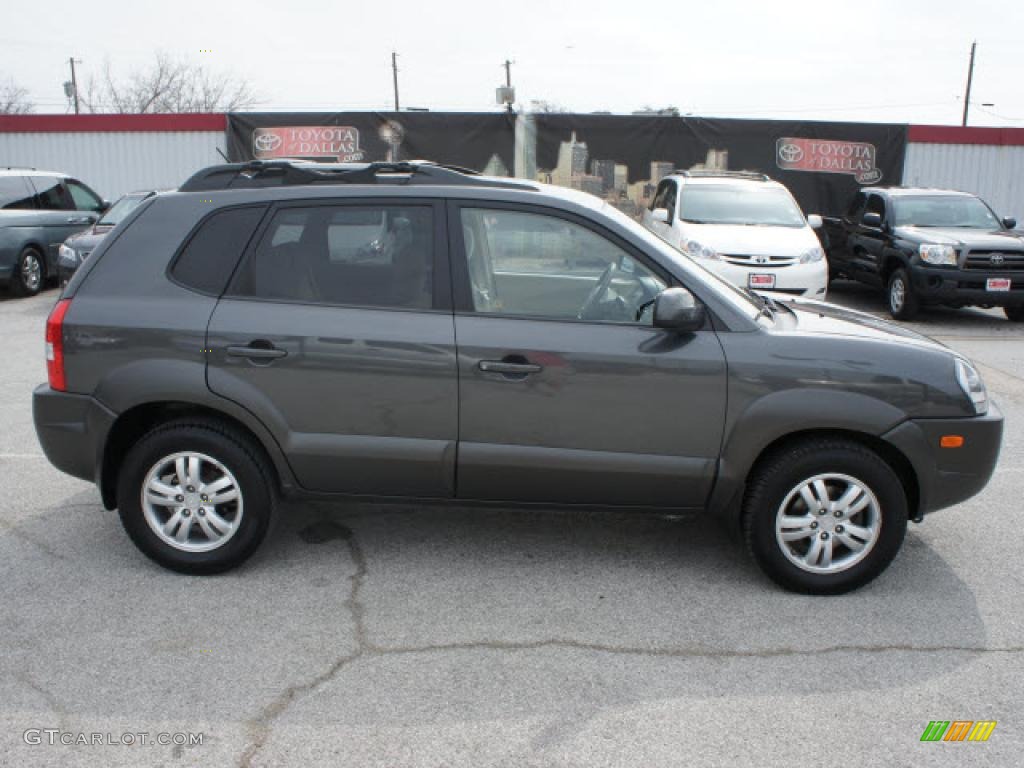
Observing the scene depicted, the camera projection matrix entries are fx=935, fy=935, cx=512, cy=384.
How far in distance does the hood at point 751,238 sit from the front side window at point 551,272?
678 centimetres

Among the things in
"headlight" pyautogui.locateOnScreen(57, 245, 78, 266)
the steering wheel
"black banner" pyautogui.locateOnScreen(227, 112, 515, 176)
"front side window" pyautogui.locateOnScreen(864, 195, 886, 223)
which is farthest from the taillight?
"black banner" pyautogui.locateOnScreen(227, 112, 515, 176)

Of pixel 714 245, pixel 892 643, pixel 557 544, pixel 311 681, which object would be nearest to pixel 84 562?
pixel 311 681

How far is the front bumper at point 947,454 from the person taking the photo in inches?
155

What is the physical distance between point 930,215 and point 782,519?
33.5 feet

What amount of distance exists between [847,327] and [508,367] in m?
1.59

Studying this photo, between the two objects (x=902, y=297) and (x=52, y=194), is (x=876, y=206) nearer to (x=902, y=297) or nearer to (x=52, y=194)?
(x=902, y=297)

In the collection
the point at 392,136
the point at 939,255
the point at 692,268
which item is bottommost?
the point at 939,255

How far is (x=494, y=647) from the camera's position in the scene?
3.61 meters

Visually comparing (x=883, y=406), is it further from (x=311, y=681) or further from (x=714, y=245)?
(x=714, y=245)

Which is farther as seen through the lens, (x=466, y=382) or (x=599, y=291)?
(x=599, y=291)

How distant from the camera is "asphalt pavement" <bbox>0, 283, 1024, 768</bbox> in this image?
301 cm

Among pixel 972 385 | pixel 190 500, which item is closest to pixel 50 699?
pixel 190 500

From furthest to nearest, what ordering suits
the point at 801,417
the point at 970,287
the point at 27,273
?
the point at 27,273, the point at 970,287, the point at 801,417

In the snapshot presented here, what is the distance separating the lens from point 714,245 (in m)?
10.6
